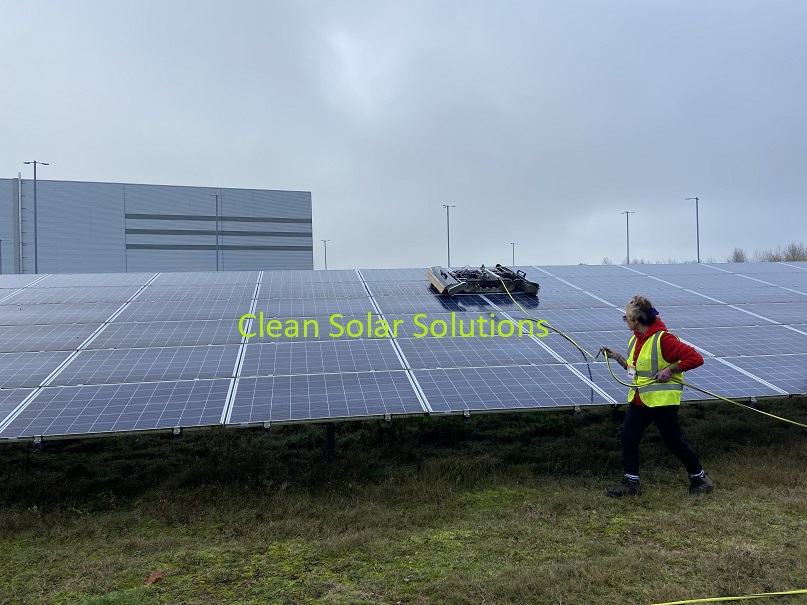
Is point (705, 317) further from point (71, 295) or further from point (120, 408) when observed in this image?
point (71, 295)

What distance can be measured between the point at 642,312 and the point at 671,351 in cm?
51

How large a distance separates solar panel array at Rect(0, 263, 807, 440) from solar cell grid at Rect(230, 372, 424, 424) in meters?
0.02

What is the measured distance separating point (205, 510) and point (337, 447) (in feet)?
9.01

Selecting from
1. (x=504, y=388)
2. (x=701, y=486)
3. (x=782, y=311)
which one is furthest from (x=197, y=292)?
(x=782, y=311)

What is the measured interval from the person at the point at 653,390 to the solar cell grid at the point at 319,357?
293 cm

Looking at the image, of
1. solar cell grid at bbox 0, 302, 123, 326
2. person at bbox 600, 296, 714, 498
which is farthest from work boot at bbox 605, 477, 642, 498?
solar cell grid at bbox 0, 302, 123, 326

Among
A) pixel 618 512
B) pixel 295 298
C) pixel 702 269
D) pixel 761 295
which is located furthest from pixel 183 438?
pixel 702 269

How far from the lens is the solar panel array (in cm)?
661

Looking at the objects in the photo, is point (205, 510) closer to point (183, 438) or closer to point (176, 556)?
point (176, 556)

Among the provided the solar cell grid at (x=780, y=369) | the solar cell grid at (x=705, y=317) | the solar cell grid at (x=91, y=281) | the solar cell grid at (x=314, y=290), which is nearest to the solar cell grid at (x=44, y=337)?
the solar cell grid at (x=91, y=281)

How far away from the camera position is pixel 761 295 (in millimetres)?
11711

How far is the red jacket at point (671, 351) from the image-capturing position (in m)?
6.07

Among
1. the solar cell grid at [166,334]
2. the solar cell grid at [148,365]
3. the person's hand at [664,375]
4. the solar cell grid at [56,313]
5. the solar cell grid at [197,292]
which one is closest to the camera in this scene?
the person's hand at [664,375]

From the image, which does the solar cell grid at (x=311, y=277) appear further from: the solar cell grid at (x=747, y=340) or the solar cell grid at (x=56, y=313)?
the solar cell grid at (x=747, y=340)
